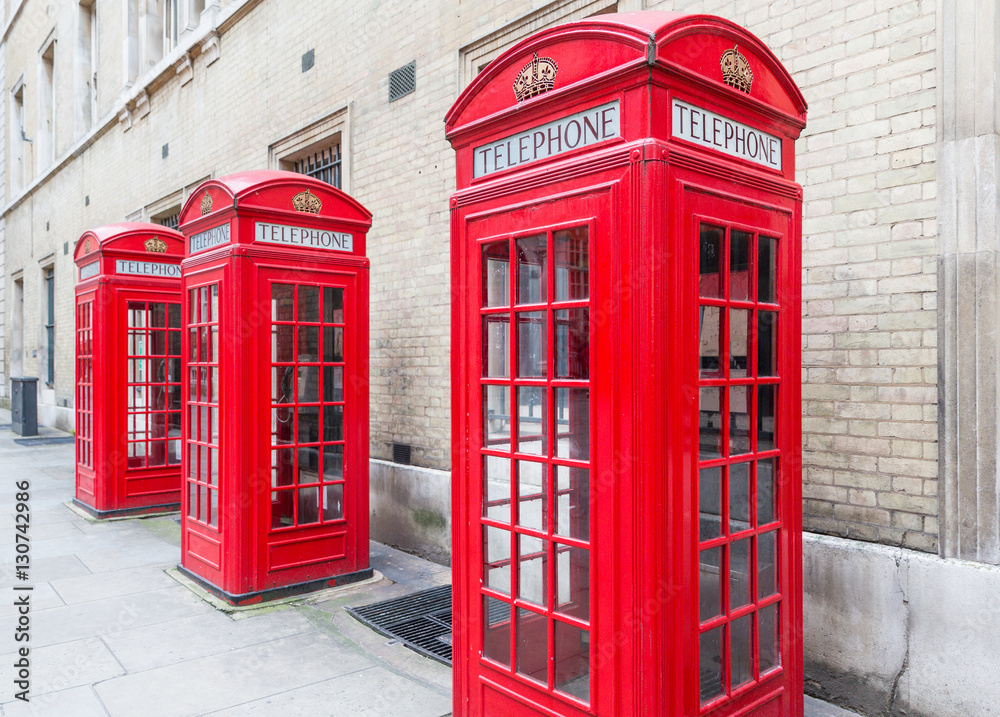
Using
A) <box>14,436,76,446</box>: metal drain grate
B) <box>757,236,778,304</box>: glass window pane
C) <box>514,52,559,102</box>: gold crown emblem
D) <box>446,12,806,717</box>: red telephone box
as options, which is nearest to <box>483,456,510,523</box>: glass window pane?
<box>446,12,806,717</box>: red telephone box

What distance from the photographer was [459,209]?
9.94 ft

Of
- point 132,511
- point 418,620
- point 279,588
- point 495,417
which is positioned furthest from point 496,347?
point 132,511

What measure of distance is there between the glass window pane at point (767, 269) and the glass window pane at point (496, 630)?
162cm

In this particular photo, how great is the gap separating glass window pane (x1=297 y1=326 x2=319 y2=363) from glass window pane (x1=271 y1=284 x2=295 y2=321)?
13 centimetres

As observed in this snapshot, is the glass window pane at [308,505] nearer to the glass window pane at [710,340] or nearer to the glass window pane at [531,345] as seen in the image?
the glass window pane at [531,345]

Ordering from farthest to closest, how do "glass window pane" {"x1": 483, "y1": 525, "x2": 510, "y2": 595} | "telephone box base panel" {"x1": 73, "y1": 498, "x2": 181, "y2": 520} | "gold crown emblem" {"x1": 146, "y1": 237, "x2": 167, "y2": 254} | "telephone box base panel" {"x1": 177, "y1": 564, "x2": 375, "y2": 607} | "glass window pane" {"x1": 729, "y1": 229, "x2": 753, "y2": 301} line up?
1. "gold crown emblem" {"x1": 146, "y1": 237, "x2": 167, "y2": 254}
2. "telephone box base panel" {"x1": 73, "y1": 498, "x2": 181, "y2": 520}
3. "telephone box base panel" {"x1": 177, "y1": 564, "x2": 375, "y2": 607}
4. "glass window pane" {"x1": 483, "y1": 525, "x2": 510, "y2": 595}
5. "glass window pane" {"x1": 729, "y1": 229, "x2": 753, "y2": 301}

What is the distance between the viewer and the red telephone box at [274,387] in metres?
4.89

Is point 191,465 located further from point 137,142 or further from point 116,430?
point 137,142

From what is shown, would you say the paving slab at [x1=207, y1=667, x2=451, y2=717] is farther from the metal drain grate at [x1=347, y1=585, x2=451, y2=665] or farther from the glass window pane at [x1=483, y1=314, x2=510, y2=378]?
the glass window pane at [x1=483, y1=314, x2=510, y2=378]

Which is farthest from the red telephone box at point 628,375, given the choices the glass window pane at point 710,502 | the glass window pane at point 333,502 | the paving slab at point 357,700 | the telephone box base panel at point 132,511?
the telephone box base panel at point 132,511

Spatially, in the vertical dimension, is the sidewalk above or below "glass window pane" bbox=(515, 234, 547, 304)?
below

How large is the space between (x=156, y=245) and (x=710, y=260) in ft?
23.6

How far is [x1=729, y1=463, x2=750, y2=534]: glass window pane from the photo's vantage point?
8.77 ft

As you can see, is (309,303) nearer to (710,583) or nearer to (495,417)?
(495,417)
